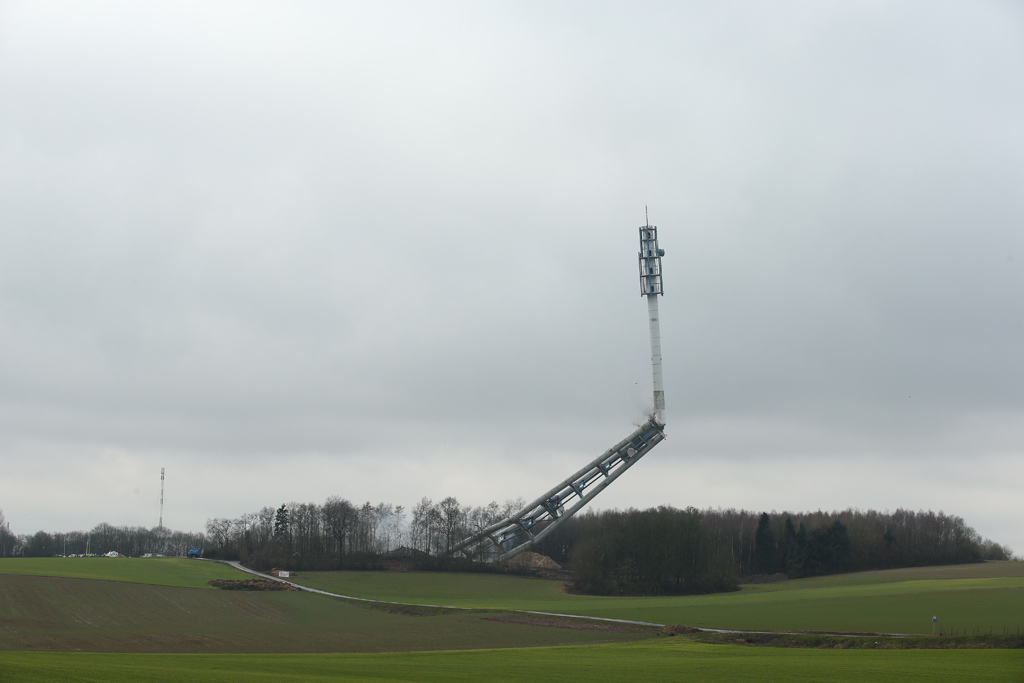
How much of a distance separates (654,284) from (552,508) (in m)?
20.9

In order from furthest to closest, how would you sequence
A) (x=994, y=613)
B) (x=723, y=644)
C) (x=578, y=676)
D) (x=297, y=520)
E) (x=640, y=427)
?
(x=297, y=520)
(x=640, y=427)
(x=994, y=613)
(x=723, y=644)
(x=578, y=676)

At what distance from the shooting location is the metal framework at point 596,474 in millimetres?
62469

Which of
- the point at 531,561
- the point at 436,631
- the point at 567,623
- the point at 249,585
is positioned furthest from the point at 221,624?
the point at 531,561

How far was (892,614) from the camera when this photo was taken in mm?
37469

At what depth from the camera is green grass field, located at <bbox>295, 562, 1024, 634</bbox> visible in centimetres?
3519

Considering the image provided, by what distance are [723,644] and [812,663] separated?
7831 mm

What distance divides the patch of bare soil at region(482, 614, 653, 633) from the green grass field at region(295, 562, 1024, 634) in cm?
270

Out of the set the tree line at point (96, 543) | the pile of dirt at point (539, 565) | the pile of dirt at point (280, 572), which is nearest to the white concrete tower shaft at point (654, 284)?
the pile of dirt at point (539, 565)

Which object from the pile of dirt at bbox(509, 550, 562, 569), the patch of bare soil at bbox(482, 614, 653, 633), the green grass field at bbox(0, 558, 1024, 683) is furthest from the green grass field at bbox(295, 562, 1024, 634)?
the pile of dirt at bbox(509, 550, 562, 569)

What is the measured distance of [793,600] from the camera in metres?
48.6

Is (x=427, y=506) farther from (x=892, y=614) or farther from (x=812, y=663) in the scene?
(x=812, y=663)

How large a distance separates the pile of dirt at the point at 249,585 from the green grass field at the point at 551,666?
Result: 3358 cm

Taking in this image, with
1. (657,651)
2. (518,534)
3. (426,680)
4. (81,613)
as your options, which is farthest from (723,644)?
(518,534)

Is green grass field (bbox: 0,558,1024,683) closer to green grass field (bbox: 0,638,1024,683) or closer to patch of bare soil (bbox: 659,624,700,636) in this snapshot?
green grass field (bbox: 0,638,1024,683)
